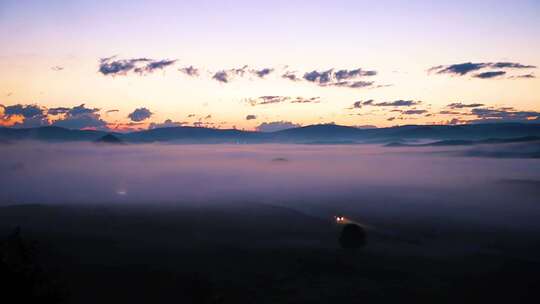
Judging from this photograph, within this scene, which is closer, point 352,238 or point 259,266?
point 259,266

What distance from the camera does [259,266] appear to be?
35.6m

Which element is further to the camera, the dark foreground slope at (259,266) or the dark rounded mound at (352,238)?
the dark rounded mound at (352,238)

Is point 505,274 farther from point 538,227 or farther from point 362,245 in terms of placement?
point 538,227

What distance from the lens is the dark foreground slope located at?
97.6 feet

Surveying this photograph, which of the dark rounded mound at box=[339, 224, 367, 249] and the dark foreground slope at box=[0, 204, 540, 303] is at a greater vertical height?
the dark rounded mound at box=[339, 224, 367, 249]

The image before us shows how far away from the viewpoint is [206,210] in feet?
220

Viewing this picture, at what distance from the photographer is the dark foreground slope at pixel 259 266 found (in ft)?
97.6

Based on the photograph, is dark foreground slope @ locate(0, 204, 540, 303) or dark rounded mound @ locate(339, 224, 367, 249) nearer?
dark foreground slope @ locate(0, 204, 540, 303)

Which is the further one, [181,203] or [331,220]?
[181,203]

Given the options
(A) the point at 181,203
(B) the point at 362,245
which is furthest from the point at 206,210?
(B) the point at 362,245

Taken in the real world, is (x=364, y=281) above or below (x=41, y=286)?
below

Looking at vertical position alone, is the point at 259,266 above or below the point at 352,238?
below

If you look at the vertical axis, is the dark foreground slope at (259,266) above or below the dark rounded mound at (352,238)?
below

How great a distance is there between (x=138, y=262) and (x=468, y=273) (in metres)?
28.3
